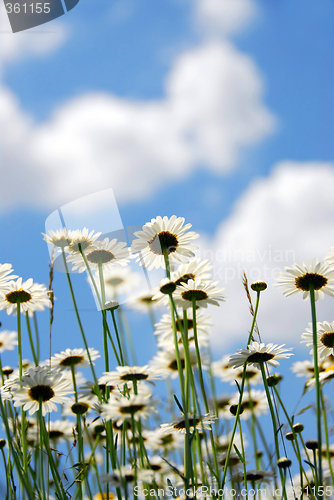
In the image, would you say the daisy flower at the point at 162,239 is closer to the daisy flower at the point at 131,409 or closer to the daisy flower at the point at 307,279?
the daisy flower at the point at 307,279

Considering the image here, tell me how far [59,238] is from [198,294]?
17.6 inches

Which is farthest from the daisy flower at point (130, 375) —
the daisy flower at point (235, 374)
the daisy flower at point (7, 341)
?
the daisy flower at point (7, 341)

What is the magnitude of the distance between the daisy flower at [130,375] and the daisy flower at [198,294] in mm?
215

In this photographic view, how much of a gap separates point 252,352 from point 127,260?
42 centimetres

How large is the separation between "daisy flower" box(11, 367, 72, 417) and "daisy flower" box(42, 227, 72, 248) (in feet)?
1.30

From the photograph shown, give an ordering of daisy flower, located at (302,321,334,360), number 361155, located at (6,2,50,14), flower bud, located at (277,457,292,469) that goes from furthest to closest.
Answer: number 361155, located at (6,2,50,14) → daisy flower, located at (302,321,334,360) → flower bud, located at (277,457,292,469)

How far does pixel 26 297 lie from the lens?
117 cm

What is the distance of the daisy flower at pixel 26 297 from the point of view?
1141 millimetres

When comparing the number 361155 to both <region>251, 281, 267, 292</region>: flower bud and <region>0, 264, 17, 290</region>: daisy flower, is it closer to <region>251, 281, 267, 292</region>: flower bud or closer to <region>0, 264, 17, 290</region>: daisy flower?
<region>0, 264, 17, 290</region>: daisy flower

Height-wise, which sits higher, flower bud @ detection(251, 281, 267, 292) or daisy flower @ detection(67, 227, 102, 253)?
daisy flower @ detection(67, 227, 102, 253)

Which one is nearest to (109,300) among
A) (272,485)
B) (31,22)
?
(272,485)

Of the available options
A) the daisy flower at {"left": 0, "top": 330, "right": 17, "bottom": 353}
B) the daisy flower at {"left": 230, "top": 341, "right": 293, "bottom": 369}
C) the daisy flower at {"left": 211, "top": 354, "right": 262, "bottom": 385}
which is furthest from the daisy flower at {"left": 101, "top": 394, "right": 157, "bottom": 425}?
the daisy flower at {"left": 0, "top": 330, "right": 17, "bottom": 353}

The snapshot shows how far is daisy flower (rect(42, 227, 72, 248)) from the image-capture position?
116cm

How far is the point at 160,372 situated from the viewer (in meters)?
0.76
